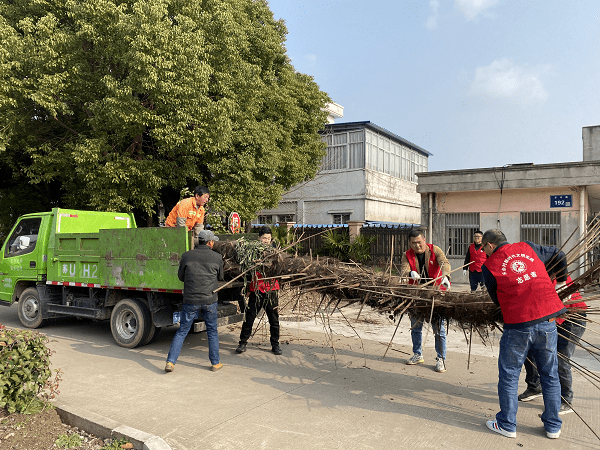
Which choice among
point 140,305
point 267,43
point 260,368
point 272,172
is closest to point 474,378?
point 260,368

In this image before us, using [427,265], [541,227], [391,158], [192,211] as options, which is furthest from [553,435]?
[391,158]

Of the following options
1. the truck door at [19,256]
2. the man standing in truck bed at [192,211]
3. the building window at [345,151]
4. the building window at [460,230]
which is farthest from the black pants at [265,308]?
the building window at [345,151]

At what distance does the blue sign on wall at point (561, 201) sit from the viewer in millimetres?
14578

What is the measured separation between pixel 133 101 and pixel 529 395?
35.2 ft

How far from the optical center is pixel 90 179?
12164 mm

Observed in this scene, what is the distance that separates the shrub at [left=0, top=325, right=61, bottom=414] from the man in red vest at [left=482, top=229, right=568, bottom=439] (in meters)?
4.06

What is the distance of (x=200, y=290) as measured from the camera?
220 inches

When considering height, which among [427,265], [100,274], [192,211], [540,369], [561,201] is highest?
[561,201]

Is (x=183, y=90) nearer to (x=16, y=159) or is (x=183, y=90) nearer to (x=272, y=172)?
(x=272, y=172)

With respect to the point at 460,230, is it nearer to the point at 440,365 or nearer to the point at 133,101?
the point at 440,365

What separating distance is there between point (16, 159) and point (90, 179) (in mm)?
5152

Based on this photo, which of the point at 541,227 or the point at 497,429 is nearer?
the point at 497,429

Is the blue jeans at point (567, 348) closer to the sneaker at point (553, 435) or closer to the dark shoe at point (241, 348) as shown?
the sneaker at point (553, 435)

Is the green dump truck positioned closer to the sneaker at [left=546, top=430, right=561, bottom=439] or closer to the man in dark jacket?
the man in dark jacket
